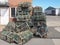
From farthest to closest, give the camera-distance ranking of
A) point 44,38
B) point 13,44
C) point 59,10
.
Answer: point 59,10
point 44,38
point 13,44

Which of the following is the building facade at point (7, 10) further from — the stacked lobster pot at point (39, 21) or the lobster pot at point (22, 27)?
the lobster pot at point (22, 27)

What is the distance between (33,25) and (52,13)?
32336 millimetres

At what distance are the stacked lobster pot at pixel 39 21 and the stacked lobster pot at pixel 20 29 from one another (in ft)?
2.55

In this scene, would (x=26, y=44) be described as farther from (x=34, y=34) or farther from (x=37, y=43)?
(x=34, y=34)

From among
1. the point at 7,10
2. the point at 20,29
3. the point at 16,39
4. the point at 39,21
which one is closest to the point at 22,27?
the point at 20,29

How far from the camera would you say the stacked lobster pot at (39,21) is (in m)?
13.2

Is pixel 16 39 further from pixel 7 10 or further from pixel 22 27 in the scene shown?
pixel 7 10

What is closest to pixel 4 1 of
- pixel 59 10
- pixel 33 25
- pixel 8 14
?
pixel 8 14

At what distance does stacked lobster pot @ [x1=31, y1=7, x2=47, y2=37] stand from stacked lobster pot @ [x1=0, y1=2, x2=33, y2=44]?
778mm

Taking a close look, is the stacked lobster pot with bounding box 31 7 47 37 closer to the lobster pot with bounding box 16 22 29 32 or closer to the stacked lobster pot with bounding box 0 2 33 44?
the stacked lobster pot with bounding box 0 2 33 44

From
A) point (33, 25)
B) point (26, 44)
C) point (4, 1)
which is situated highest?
point (4, 1)

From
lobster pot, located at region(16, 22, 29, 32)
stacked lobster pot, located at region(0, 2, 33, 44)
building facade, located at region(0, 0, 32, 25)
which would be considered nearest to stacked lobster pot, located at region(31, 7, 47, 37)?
stacked lobster pot, located at region(0, 2, 33, 44)

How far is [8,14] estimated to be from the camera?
18.8m

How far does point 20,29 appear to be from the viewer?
45.5 ft
